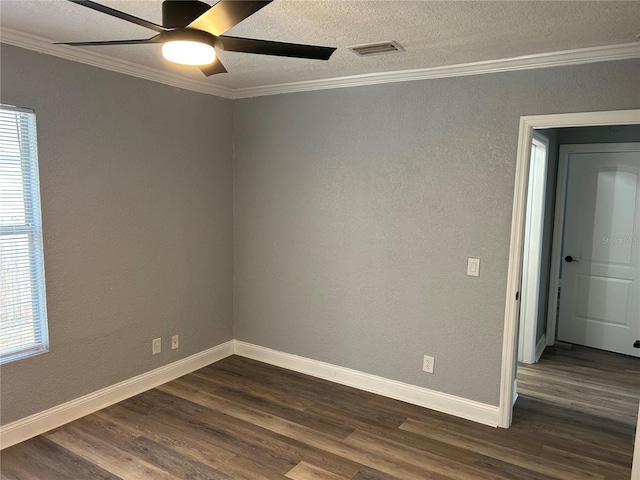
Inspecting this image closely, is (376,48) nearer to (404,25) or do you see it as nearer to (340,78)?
(404,25)

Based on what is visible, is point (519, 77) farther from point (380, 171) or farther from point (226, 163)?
point (226, 163)

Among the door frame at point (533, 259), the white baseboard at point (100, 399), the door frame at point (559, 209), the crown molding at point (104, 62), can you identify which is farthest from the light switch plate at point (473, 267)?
the crown molding at point (104, 62)

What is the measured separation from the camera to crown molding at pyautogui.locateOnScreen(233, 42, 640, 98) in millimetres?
2623

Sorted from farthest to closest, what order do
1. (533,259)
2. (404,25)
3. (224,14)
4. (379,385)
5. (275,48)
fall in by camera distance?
1. (533,259)
2. (379,385)
3. (404,25)
4. (275,48)
5. (224,14)

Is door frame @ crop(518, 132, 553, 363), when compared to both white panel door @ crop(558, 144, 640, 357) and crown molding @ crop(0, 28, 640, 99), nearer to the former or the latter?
white panel door @ crop(558, 144, 640, 357)

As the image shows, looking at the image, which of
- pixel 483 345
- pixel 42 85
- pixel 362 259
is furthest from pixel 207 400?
pixel 42 85

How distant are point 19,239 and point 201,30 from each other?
1905 mm

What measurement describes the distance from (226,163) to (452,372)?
2.53 meters

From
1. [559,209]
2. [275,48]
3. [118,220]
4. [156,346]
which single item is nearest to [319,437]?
[156,346]

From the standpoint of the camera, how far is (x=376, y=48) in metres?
2.74

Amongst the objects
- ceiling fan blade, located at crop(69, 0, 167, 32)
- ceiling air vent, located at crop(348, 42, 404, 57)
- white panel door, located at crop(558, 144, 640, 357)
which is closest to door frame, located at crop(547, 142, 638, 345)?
white panel door, located at crop(558, 144, 640, 357)

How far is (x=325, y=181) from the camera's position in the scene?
148 inches

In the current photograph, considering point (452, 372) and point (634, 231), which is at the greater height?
point (634, 231)

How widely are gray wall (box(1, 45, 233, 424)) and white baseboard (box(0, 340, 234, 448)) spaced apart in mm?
54
